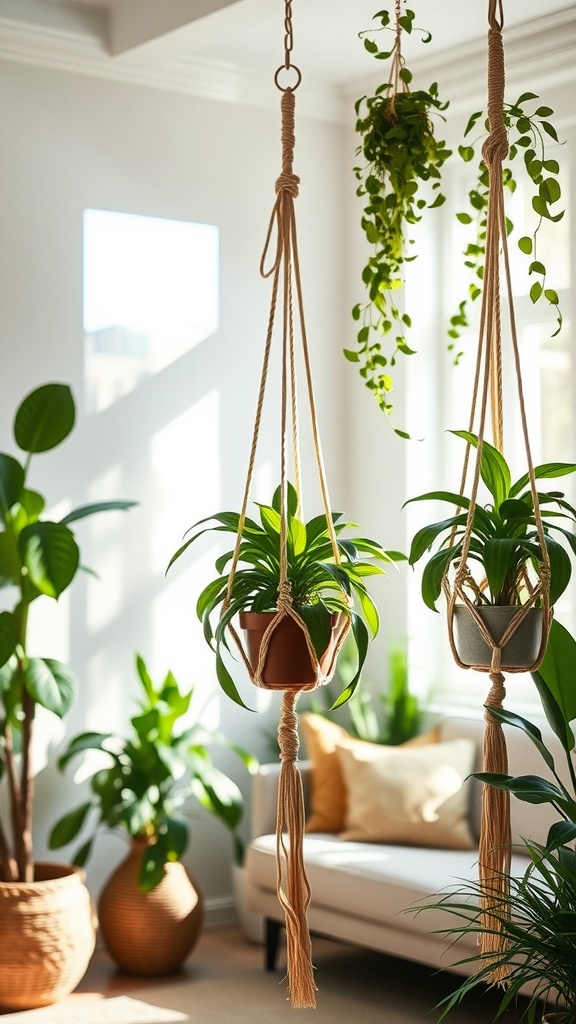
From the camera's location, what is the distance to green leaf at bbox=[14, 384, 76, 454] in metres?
3.77

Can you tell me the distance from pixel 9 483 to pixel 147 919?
1465mm

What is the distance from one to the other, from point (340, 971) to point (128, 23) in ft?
10.7

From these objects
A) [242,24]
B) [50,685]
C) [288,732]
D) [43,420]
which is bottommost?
[50,685]

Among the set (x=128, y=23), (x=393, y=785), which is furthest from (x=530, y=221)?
(x=393, y=785)

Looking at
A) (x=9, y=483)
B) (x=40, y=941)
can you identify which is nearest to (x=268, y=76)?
(x=9, y=483)

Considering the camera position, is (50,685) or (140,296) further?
(140,296)

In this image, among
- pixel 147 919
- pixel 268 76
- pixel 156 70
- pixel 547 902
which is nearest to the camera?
pixel 547 902

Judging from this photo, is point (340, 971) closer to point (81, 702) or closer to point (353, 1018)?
point (353, 1018)

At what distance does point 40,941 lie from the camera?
12.2 feet

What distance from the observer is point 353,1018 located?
368cm

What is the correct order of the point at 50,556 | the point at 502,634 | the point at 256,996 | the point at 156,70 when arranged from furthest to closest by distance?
the point at 156,70
the point at 256,996
the point at 50,556
the point at 502,634

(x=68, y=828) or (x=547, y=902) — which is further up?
(x=547, y=902)

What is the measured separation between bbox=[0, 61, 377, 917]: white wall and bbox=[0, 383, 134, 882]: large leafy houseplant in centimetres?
50

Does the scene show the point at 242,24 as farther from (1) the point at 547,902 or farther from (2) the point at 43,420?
(1) the point at 547,902
